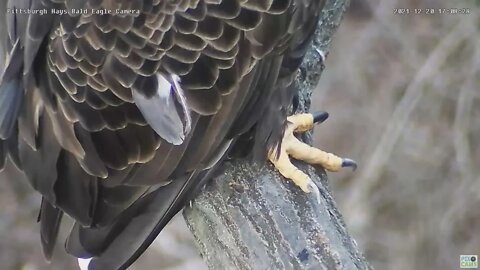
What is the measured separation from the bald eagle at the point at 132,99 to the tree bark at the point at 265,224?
0.17 feet

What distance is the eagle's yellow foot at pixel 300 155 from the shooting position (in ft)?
5.72

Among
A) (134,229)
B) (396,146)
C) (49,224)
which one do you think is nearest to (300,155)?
(134,229)

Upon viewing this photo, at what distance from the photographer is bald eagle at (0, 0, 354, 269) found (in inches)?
62.2

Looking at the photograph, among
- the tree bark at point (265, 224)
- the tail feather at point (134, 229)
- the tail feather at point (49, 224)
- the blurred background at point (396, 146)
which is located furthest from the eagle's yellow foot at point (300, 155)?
the blurred background at point (396, 146)

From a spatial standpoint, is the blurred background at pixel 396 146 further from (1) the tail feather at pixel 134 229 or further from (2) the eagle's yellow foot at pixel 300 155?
(1) the tail feather at pixel 134 229

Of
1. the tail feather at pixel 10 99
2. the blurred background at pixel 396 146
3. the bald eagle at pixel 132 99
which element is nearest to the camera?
the bald eagle at pixel 132 99

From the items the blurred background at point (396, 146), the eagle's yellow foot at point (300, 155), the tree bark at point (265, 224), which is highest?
the eagle's yellow foot at point (300, 155)

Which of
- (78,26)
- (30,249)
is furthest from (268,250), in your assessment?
(30,249)

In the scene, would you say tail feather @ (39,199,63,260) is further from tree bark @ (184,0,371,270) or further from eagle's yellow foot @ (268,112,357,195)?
eagle's yellow foot @ (268,112,357,195)

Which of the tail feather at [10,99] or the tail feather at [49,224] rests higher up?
the tail feather at [10,99]

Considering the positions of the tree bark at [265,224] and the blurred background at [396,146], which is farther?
the blurred background at [396,146]

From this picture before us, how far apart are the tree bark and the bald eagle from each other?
5 cm

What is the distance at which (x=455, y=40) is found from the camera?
12.0ft

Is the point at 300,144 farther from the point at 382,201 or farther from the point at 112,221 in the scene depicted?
the point at 382,201
